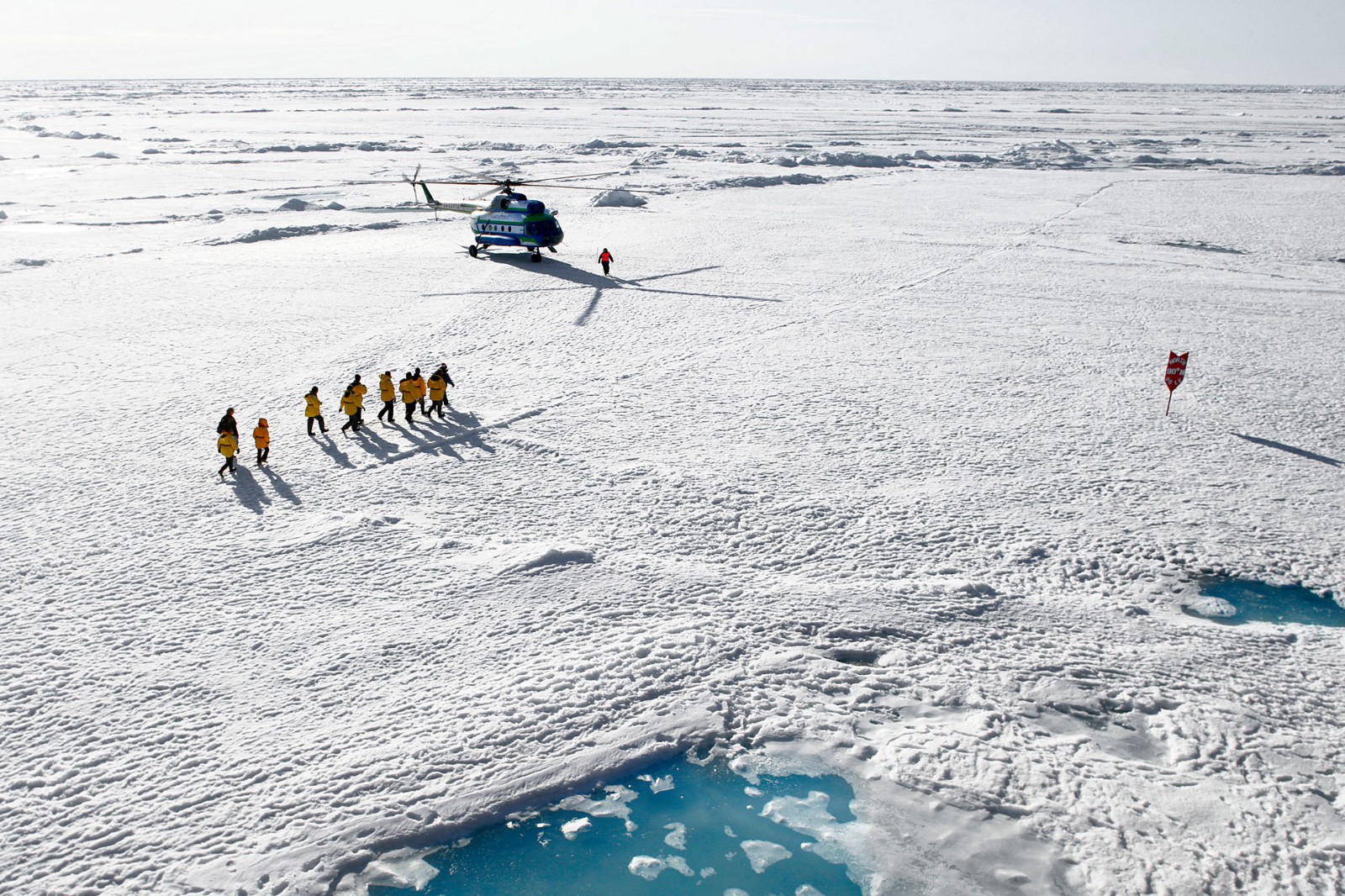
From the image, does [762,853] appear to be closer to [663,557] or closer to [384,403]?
[663,557]

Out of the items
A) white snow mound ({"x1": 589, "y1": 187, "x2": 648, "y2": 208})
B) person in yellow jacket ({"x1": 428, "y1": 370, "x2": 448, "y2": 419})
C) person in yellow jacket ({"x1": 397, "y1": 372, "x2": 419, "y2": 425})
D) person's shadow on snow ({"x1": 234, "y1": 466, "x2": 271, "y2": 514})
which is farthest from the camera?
white snow mound ({"x1": 589, "y1": 187, "x2": 648, "y2": 208})

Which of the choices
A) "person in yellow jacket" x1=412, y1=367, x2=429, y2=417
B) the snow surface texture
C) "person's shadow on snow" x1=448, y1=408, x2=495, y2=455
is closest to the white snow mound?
the snow surface texture

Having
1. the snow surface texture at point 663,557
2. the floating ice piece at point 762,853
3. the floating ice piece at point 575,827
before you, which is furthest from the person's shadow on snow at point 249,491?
the floating ice piece at point 762,853

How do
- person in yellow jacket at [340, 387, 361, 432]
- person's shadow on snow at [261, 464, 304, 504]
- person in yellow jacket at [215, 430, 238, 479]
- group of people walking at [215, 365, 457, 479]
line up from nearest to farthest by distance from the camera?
person's shadow on snow at [261, 464, 304, 504] → person in yellow jacket at [215, 430, 238, 479] → group of people walking at [215, 365, 457, 479] → person in yellow jacket at [340, 387, 361, 432]

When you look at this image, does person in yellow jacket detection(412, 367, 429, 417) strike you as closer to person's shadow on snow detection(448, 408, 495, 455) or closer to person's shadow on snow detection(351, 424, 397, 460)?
person's shadow on snow detection(448, 408, 495, 455)

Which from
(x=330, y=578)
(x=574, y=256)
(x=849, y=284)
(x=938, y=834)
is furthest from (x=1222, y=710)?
(x=574, y=256)

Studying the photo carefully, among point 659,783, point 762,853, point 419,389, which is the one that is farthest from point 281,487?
point 762,853

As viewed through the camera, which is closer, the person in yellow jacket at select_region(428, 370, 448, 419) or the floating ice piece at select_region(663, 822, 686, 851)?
the floating ice piece at select_region(663, 822, 686, 851)
